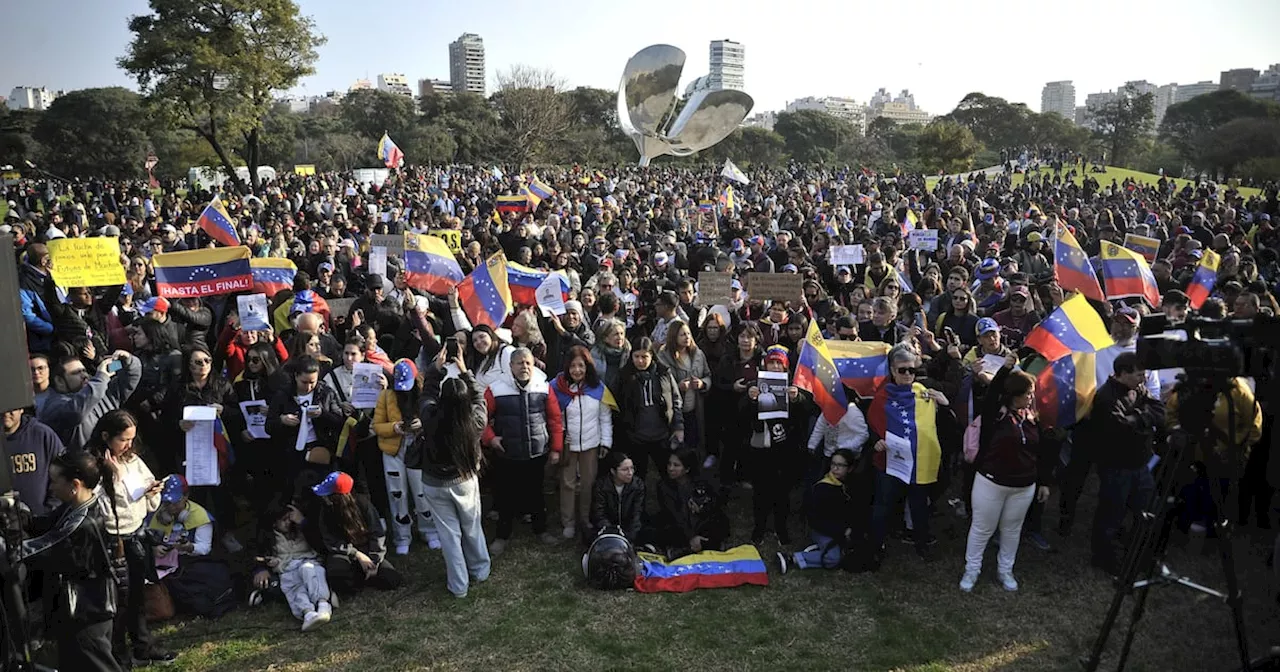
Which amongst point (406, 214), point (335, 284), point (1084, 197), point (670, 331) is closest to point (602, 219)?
point (406, 214)

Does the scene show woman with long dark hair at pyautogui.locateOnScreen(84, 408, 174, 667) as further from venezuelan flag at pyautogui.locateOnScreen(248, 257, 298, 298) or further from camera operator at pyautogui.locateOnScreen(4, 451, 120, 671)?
venezuelan flag at pyautogui.locateOnScreen(248, 257, 298, 298)

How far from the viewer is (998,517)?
593cm

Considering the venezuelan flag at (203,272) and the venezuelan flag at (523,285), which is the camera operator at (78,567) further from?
the venezuelan flag at (523,285)

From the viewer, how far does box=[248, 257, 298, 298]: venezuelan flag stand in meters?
9.34

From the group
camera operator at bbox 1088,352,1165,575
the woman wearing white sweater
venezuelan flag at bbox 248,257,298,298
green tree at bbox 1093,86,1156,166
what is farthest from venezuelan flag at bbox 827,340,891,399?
green tree at bbox 1093,86,1156,166

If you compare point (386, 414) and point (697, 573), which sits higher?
point (386, 414)

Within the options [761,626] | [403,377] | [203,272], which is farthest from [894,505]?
[203,272]

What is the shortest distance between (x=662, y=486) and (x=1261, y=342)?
165 inches

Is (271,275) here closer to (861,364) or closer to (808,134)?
(861,364)

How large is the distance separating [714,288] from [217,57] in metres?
29.5

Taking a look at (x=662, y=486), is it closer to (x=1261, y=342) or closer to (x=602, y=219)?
(x=1261, y=342)

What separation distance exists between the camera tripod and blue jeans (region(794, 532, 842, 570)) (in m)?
2.50

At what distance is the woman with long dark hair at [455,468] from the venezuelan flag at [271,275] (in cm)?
409

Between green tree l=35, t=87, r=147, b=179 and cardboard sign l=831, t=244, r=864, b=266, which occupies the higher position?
green tree l=35, t=87, r=147, b=179
